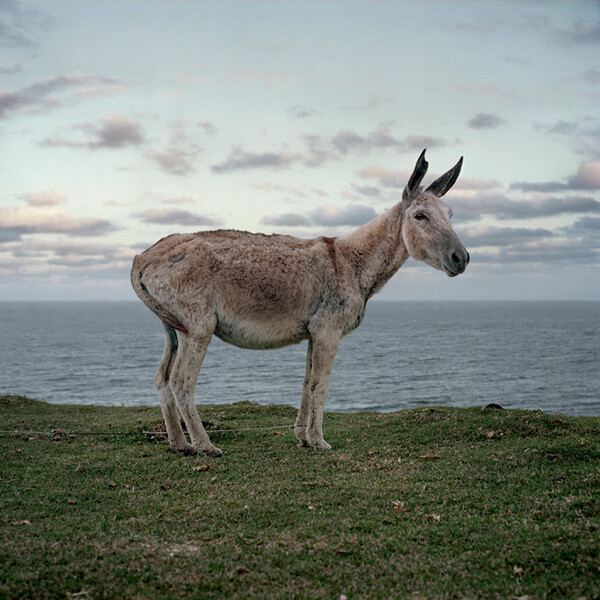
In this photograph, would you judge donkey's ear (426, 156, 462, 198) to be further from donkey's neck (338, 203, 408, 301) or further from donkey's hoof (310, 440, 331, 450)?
donkey's hoof (310, 440, 331, 450)

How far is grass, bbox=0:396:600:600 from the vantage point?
539 cm

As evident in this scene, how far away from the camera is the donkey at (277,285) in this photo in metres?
9.66

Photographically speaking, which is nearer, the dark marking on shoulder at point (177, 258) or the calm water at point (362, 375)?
the dark marking on shoulder at point (177, 258)

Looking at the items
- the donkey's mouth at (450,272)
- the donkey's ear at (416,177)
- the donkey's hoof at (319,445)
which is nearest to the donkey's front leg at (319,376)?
the donkey's hoof at (319,445)

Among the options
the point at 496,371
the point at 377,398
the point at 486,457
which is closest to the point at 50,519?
the point at 486,457

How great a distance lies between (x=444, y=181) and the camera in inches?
416

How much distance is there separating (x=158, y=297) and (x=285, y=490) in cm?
377

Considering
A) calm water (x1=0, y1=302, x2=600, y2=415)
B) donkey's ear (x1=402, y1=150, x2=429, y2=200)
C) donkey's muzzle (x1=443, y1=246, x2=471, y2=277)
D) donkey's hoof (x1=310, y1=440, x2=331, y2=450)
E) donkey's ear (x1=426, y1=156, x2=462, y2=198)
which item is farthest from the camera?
calm water (x1=0, y1=302, x2=600, y2=415)

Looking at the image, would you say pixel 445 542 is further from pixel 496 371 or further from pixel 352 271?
pixel 496 371

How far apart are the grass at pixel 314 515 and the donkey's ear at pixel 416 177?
4571 millimetres

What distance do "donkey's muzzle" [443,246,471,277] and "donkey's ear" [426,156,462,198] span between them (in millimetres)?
1385

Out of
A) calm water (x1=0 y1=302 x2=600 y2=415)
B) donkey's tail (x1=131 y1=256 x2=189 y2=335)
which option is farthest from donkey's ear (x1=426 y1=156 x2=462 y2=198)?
calm water (x1=0 y1=302 x2=600 y2=415)

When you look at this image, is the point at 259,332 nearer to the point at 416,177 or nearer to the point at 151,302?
the point at 151,302

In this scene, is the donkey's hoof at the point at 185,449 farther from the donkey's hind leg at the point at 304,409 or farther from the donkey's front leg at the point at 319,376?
the donkey's front leg at the point at 319,376
